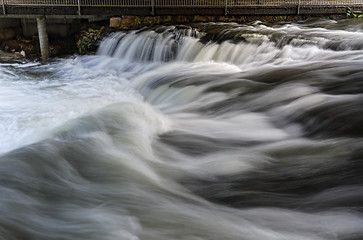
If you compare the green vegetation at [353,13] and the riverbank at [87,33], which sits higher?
the green vegetation at [353,13]

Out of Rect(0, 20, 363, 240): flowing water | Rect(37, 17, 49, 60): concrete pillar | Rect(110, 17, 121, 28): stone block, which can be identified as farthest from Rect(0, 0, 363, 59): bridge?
Rect(0, 20, 363, 240): flowing water

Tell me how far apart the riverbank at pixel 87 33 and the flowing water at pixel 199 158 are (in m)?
6.36

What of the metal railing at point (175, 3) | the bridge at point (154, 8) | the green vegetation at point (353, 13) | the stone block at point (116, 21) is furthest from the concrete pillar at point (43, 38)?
the green vegetation at point (353, 13)

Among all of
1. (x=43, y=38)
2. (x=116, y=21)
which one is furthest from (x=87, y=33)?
(x=43, y=38)

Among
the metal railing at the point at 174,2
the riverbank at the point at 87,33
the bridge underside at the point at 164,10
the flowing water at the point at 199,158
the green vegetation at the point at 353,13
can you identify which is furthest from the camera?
the green vegetation at the point at 353,13

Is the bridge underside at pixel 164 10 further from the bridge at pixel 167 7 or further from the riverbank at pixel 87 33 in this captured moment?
the riverbank at pixel 87 33

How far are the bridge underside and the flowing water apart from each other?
6209mm

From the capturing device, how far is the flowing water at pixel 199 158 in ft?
7.91

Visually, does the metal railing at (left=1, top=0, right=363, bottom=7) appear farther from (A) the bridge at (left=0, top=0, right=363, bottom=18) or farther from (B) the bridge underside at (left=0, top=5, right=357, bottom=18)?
(B) the bridge underside at (left=0, top=5, right=357, bottom=18)

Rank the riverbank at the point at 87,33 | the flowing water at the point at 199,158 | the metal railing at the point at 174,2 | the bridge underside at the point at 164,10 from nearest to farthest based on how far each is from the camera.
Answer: the flowing water at the point at 199,158, the bridge underside at the point at 164,10, the metal railing at the point at 174,2, the riverbank at the point at 87,33

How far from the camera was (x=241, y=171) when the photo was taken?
3.26 metres

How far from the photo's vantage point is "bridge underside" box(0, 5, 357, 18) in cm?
1260

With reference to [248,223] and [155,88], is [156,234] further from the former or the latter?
[155,88]

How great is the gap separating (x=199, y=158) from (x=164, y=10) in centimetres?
1105
